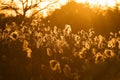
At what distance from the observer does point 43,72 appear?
8.66 m

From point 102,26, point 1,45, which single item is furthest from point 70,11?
point 1,45

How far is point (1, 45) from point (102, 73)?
15.4ft

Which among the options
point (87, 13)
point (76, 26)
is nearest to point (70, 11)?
point (87, 13)

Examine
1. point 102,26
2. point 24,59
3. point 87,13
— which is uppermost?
point 87,13

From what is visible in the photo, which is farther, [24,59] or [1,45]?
[1,45]

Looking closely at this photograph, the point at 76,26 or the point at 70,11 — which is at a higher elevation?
the point at 70,11

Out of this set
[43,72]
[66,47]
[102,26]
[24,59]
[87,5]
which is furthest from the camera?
[87,5]

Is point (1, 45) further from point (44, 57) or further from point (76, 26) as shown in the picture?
point (76, 26)

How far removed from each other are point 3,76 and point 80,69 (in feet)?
5.79

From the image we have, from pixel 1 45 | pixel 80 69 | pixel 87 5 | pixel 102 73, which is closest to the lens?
pixel 102 73

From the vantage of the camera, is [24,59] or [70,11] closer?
[24,59]

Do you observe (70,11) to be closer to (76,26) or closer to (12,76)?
(76,26)

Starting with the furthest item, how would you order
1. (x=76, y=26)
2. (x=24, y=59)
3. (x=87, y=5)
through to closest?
1. (x=87, y=5)
2. (x=76, y=26)
3. (x=24, y=59)

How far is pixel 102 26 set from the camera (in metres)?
29.0
